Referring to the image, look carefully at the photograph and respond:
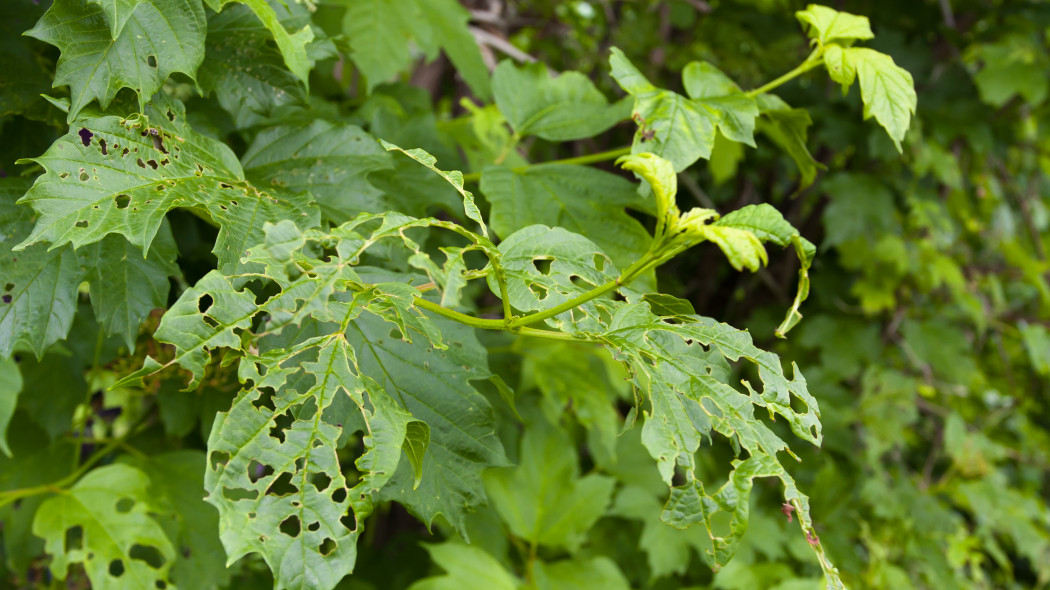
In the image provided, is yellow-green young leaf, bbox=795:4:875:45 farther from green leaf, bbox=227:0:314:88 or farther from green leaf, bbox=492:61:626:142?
green leaf, bbox=227:0:314:88

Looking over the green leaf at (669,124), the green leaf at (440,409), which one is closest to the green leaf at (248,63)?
the green leaf at (440,409)

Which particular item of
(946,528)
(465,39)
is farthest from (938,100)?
(465,39)

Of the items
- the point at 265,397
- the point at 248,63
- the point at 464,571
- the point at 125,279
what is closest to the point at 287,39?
the point at 248,63

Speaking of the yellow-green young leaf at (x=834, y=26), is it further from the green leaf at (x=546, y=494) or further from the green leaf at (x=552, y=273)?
the green leaf at (x=546, y=494)

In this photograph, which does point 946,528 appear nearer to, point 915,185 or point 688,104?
point 915,185

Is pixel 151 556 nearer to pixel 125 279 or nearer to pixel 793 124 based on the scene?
pixel 125 279

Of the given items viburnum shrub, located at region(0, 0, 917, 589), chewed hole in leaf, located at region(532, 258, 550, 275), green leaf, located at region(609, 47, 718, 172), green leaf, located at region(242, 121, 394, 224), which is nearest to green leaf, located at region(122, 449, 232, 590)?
viburnum shrub, located at region(0, 0, 917, 589)
